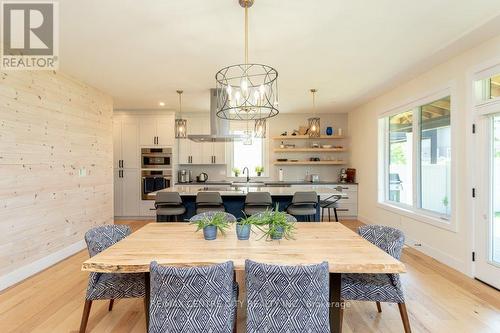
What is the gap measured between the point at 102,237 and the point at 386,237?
7.82 ft

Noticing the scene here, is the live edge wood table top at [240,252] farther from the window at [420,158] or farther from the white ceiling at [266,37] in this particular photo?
the window at [420,158]

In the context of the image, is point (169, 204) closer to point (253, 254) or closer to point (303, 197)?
point (303, 197)

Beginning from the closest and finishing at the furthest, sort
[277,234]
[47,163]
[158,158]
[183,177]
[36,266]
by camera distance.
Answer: [277,234], [36,266], [47,163], [158,158], [183,177]

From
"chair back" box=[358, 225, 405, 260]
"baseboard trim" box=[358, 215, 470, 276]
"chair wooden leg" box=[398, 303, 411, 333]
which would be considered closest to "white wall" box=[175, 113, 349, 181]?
"baseboard trim" box=[358, 215, 470, 276]

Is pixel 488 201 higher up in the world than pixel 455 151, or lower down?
lower down

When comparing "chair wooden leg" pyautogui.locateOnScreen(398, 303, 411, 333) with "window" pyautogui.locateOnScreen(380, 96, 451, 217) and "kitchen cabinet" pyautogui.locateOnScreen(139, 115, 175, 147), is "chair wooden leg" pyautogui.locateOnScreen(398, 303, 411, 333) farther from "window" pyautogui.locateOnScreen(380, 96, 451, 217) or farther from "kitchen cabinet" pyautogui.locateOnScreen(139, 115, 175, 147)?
"kitchen cabinet" pyautogui.locateOnScreen(139, 115, 175, 147)

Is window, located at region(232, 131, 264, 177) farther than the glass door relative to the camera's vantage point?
Yes

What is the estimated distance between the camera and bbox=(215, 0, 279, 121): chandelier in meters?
2.32

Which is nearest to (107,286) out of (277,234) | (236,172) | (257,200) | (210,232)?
(210,232)

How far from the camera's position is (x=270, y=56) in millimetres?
3432

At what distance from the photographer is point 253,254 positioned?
1.85m

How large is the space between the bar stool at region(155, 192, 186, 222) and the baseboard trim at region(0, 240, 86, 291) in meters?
1.41

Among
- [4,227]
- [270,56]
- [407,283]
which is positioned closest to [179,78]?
[270,56]

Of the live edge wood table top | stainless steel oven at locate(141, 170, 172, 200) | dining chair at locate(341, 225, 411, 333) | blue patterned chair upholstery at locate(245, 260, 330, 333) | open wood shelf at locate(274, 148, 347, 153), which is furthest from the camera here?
open wood shelf at locate(274, 148, 347, 153)
